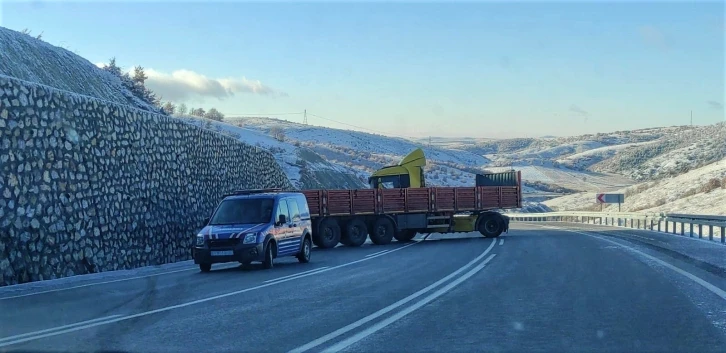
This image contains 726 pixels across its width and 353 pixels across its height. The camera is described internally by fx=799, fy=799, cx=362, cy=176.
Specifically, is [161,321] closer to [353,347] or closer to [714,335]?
[353,347]

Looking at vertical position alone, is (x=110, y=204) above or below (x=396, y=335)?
above

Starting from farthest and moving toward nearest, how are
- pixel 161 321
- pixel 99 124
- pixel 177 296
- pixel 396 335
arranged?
pixel 99 124 < pixel 177 296 < pixel 161 321 < pixel 396 335

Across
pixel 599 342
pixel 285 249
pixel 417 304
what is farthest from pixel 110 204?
pixel 599 342

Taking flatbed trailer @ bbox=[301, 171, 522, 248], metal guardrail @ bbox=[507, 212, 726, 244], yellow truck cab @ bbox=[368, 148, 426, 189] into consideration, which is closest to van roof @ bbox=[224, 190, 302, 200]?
flatbed trailer @ bbox=[301, 171, 522, 248]

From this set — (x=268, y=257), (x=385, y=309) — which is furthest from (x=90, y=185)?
(x=385, y=309)

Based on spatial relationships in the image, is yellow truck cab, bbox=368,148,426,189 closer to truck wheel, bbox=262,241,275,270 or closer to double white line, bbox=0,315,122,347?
truck wheel, bbox=262,241,275,270

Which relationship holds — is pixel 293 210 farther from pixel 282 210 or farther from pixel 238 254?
pixel 238 254

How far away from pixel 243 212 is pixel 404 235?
14470 mm

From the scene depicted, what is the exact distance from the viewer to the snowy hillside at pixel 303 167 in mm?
57156

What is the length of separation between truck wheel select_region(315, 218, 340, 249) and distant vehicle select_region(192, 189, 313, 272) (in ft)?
24.5

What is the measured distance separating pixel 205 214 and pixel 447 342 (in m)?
18.7

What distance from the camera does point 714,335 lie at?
879 centimetres

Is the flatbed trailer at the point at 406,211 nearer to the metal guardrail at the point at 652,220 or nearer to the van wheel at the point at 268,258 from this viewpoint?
the metal guardrail at the point at 652,220

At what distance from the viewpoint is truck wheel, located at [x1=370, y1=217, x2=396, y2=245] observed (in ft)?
103
